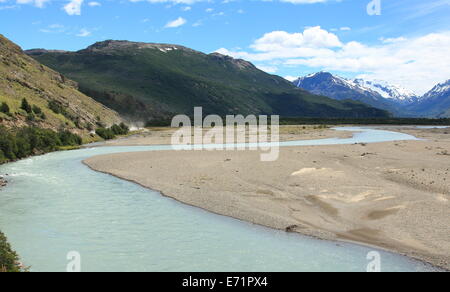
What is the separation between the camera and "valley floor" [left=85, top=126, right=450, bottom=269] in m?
19.8

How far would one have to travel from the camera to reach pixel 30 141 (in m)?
55.5

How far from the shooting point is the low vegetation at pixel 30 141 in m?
47.9

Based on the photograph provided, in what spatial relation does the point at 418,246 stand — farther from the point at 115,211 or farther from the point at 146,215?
the point at 115,211

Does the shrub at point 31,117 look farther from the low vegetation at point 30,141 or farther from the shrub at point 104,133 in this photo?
the shrub at point 104,133

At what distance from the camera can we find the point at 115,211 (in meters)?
24.5

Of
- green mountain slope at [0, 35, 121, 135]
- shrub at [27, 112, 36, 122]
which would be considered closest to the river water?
green mountain slope at [0, 35, 121, 135]

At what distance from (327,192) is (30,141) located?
4584 centimetres

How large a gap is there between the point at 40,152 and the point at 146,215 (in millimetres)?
40313

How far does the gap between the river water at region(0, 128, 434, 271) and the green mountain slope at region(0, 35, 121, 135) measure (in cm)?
3784

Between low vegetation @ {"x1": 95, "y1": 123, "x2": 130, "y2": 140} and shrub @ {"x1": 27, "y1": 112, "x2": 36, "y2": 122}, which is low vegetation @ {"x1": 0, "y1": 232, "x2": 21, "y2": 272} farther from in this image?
low vegetation @ {"x1": 95, "y1": 123, "x2": 130, "y2": 140}

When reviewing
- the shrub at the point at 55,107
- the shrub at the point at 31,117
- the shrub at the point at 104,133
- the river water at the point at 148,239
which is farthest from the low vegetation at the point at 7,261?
the shrub at the point at 104,133

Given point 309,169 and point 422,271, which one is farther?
point 309,169
